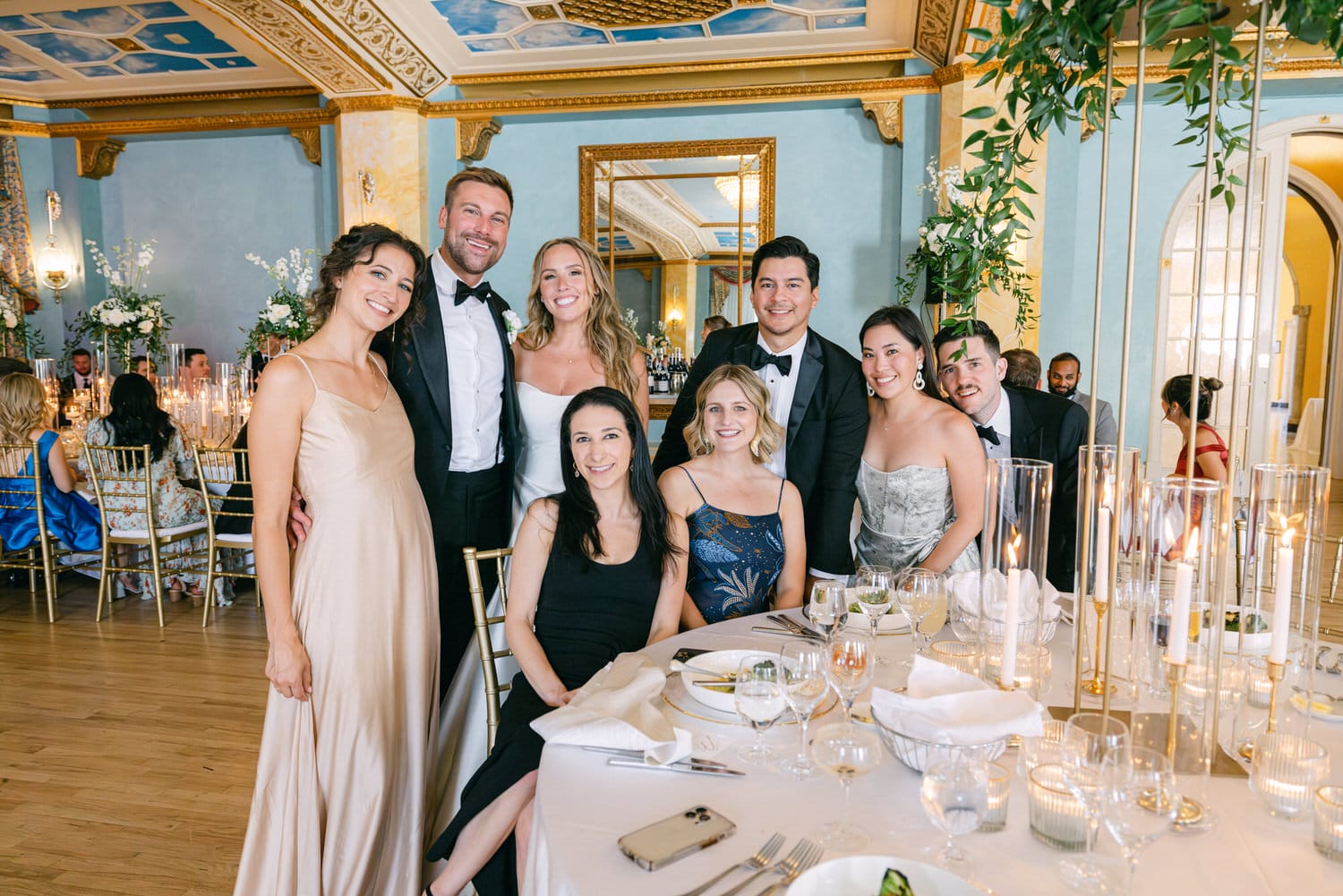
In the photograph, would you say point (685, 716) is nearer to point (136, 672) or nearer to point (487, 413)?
point (487, 413)

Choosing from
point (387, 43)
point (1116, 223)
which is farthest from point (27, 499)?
point (1116, 223)

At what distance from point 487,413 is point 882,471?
126 cm

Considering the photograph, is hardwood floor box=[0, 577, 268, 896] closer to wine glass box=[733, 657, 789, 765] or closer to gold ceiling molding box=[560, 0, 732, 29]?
wine glass box=[733, 657, 789, 765]

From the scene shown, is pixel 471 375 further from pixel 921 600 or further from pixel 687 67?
pixel 687 67

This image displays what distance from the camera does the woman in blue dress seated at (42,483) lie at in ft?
15.6

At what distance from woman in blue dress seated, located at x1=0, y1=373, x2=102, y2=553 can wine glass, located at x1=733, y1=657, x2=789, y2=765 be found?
16.4ft

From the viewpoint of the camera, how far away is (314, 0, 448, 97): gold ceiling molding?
17.3ft

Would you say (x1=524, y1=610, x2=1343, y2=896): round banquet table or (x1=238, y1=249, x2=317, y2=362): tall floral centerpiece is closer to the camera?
(x1=524, y1=610, x2=1343, y2=896): round banquet table

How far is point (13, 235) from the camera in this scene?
773cm

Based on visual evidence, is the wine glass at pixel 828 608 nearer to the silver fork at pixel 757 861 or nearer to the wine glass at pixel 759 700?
the wine glass at pixel 759 700

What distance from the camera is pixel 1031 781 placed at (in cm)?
108

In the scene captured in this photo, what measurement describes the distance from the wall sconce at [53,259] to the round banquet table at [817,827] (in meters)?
8.65

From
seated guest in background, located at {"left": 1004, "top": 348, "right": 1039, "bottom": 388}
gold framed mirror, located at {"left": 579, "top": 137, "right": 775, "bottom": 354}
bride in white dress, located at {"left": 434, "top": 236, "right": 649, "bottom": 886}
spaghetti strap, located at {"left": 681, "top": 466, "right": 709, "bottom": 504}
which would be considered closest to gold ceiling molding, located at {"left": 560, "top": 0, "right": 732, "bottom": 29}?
gold framed mirror, located at {"left": 579, "top": 137, "right": 775, "bottom": 354}

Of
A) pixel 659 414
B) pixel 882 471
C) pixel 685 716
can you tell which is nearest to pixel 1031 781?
pixel 685 716
